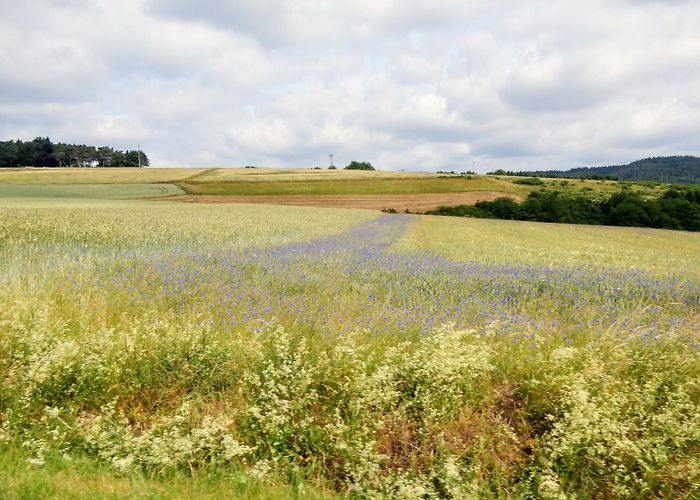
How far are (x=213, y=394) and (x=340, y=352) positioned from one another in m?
1.53

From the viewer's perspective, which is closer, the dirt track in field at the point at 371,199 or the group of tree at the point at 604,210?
the dirt track in field at the point at 371,199

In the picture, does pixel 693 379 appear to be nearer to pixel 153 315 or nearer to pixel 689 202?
pixel 153 315

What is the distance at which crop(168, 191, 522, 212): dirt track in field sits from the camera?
6781cm

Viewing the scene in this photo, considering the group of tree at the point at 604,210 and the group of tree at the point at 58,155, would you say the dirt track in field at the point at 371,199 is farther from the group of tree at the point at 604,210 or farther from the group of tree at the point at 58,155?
the group of tree at the point at 58,155

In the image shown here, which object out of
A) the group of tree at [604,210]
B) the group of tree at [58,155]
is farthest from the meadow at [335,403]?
the group of tree at [58,155]

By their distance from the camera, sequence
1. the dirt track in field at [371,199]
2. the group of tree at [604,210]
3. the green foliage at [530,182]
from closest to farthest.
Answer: the dirt track in field at [371,199]
the group of tree at [604,210]
the green foliage at [530,182]

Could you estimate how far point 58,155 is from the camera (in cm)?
14438

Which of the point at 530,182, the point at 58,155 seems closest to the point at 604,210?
the point at 530,182

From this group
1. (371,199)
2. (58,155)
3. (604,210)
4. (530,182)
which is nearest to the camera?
(371,199)

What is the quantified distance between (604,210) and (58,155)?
517 ft

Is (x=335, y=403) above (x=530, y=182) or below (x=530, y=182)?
below

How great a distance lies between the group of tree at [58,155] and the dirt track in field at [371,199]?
274 feet

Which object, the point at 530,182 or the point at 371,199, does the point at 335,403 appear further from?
the point at 530,182

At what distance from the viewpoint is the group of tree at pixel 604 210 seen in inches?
2721
